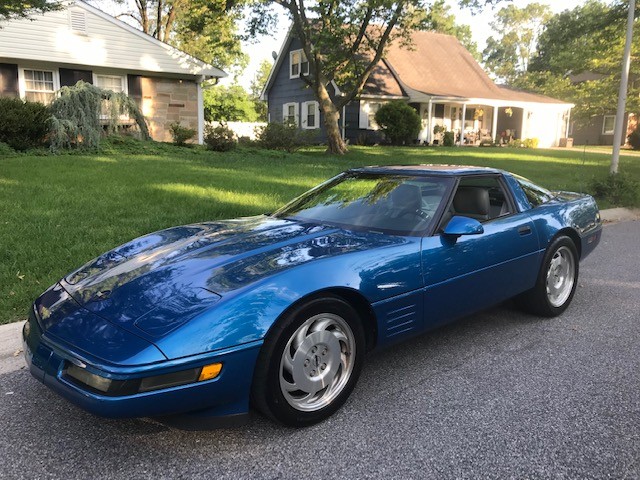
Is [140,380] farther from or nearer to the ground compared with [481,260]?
nearer to the ground

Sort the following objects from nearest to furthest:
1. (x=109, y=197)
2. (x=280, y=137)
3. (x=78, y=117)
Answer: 1. (x=109, y=197)
2. (x=78, y=117)
3. (x=280, y=137)

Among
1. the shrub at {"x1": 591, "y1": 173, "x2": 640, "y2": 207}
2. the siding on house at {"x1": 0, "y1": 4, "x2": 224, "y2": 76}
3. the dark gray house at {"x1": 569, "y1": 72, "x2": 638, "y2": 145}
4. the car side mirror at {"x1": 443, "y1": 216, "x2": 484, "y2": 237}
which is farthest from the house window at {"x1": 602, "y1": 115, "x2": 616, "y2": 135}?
the car side mirror at {"x1": 443, "y1": 216, "x2": 484, "y2": 237}

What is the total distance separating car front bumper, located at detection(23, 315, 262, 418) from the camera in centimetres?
226

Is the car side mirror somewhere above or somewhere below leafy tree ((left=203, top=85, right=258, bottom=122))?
below

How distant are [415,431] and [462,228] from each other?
130cm

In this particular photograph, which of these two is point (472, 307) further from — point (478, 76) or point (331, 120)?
point (478, 76)

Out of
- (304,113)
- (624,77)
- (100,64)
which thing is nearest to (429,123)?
(304,113)

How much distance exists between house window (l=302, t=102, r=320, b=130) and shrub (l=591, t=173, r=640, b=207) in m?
18.8

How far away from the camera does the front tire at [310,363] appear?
2576mm

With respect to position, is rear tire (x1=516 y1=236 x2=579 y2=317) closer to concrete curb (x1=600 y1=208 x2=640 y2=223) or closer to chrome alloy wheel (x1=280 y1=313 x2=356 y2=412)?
chrome alloy wheel (x1=280 y1=313 x2=356 y2=412)

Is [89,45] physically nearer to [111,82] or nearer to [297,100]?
[111,82]

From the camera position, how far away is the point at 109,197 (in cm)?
807

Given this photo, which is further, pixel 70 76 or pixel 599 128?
pixel 599 128

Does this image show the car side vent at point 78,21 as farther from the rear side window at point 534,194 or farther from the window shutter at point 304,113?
the rear side window at point 534,194
